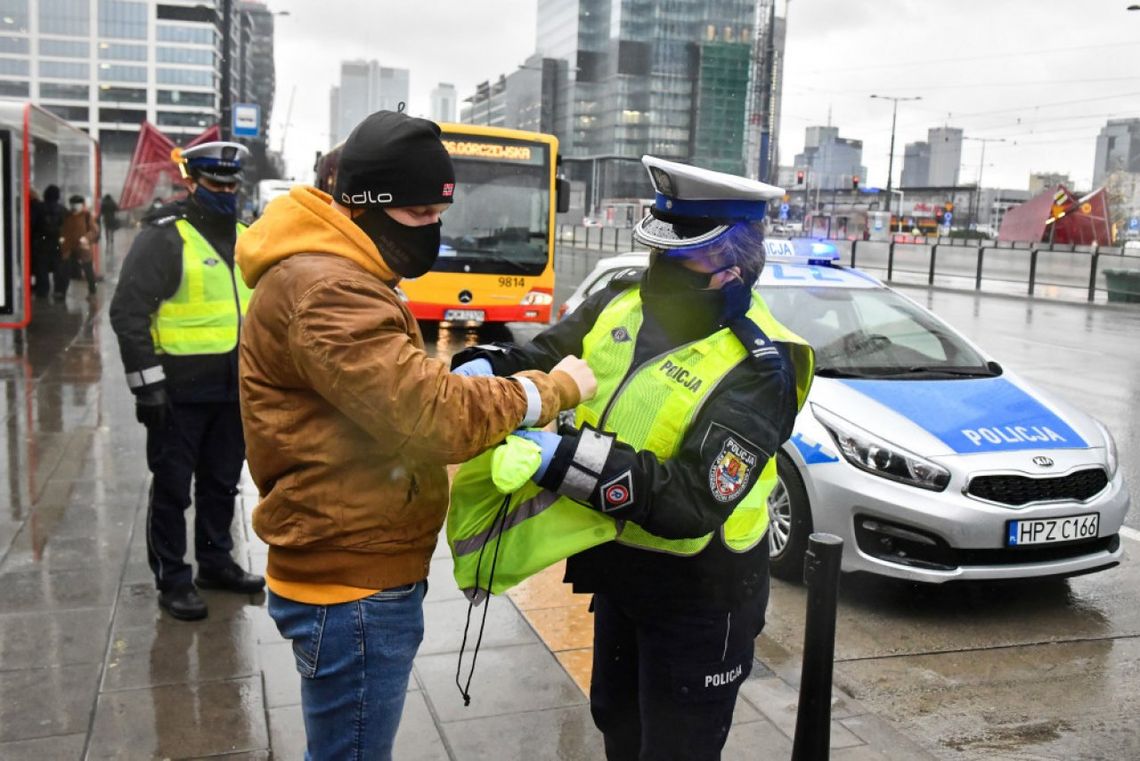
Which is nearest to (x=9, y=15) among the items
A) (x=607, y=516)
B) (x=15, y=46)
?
(x=15, y=46)

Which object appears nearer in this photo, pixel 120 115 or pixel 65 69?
pixel 65 69

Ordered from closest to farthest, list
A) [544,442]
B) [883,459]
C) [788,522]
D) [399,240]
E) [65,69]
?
1. [544,442]
2. [399,240]
3. [883,459]
4. [788,522]
5. [65,69]

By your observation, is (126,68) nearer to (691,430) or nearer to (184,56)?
(184,56)

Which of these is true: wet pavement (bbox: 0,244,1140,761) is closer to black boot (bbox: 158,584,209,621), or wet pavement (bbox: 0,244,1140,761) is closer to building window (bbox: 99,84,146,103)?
black boot (bbox: 158,584,209,621)

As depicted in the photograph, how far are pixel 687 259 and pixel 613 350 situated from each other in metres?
0.27

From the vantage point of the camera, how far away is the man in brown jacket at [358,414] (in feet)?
6.34

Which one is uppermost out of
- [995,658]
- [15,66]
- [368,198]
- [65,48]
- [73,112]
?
[65,48]

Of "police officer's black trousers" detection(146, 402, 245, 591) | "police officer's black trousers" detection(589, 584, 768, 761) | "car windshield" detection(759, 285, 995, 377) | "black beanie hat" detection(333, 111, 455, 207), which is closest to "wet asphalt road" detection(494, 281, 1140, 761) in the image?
"car windshield" detection(759, 285, 995, 377)

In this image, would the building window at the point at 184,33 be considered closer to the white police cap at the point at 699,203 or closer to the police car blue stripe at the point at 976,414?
the police car blue stripe at the point at 976,414

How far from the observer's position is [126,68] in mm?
127938

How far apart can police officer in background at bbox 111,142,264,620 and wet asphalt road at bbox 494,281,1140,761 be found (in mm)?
2585

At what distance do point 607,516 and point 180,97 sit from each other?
142030mm

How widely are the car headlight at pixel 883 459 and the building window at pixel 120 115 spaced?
140418 mm

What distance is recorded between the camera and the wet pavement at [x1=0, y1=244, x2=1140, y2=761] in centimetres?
354
